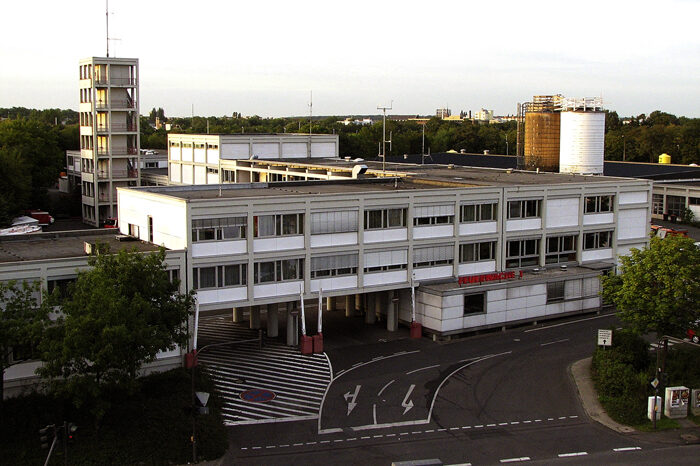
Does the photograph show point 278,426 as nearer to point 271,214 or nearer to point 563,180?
point 271,214

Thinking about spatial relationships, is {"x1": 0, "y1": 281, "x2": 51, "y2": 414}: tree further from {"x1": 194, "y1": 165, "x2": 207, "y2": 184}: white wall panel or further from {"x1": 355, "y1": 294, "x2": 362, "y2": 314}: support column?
{"x1": 194, "y1": 165, "x2": 207, "y2": 184}: white wall panel

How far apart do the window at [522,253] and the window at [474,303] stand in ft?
20.8

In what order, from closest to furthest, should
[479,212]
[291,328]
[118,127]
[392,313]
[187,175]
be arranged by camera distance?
[291,328], [392,313], [479,212], [118,127], [187,175]

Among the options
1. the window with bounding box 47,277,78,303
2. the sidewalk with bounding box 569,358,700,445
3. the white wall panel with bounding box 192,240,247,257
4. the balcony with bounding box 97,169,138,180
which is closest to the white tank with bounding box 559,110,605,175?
the sidewalk with bounding box 569,358,700,445

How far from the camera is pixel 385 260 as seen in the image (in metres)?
54.5

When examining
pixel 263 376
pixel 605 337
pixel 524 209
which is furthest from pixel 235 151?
pixel 605 337

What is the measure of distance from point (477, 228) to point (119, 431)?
31051 mm

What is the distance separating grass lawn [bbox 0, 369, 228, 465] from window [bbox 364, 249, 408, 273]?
17878 millimetres

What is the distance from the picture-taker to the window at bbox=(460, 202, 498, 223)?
5750 cm

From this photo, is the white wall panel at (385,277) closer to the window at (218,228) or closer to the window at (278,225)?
the window at (278,225)

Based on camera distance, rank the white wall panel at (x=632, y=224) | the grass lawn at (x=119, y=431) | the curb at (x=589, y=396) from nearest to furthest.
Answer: the grass lawn at (x=119, y=431), the curb at (x=589, y=396), the white wall panel at (x=632, y=224)

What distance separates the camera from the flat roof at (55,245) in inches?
1822

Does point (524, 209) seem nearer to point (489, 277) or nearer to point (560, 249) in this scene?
point (560, 249)

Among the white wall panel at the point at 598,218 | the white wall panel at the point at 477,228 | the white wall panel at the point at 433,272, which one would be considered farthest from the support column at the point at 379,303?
the white wall panel at the point at 598,218
